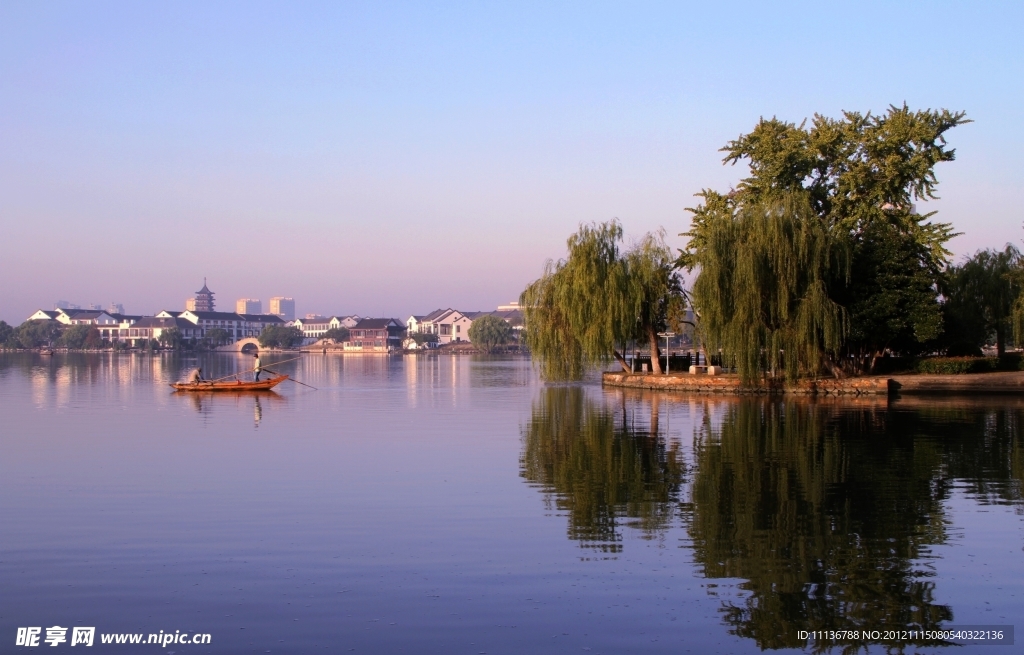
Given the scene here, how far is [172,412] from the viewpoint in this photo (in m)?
26.6

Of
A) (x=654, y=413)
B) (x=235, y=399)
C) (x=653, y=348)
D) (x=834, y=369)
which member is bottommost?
(x=654, y=413)

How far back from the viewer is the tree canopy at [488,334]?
12088cm

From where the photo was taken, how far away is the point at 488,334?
121 metres

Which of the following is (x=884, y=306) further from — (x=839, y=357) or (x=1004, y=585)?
(x=1004, y=585)

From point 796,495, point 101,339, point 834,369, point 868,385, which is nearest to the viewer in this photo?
point 796,495

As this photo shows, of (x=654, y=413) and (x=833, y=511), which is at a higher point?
(x=654, y=413)

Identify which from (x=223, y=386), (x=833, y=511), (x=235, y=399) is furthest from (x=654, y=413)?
(x=223, y=386)

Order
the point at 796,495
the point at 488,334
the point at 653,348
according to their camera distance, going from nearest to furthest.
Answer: the point at 796,495
the point at 653,348
the point at 488,334

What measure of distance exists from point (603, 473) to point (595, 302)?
22759mm

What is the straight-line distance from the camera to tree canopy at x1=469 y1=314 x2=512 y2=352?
12088cm

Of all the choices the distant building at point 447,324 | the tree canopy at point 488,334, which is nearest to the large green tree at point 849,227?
the tree canopy at point 488,334

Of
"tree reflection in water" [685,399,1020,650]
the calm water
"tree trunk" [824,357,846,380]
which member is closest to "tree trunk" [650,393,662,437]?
the calm water

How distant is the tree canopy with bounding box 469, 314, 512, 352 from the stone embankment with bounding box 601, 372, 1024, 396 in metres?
84.2

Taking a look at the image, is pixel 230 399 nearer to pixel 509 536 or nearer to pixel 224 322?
pixel 509 536
